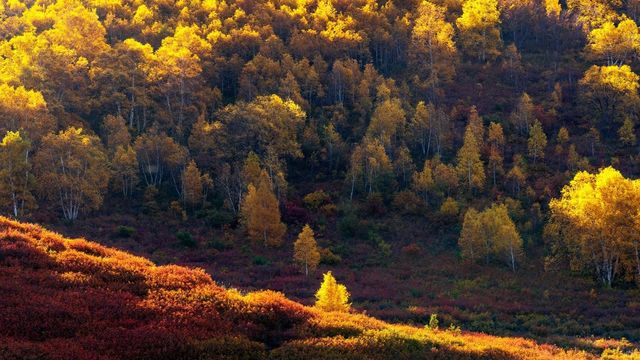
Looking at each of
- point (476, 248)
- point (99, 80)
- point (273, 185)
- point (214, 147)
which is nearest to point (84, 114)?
point (99, 80)

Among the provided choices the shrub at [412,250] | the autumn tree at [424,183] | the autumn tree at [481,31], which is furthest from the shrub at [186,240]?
the autumn tree at [481,31]

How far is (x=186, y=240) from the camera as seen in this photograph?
52625mm

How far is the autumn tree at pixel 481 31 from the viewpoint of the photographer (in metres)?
101

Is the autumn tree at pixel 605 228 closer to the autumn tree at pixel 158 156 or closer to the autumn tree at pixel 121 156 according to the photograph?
the autumn tree at pixel 158 156

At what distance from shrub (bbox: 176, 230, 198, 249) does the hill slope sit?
1371 inches

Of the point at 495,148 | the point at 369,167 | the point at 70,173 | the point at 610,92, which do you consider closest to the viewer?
the point at 70,173

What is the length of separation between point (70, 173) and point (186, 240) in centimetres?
1388

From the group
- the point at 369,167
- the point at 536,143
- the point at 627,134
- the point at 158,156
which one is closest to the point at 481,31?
the point at 627,134

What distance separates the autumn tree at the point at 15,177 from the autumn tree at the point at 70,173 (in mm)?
2307

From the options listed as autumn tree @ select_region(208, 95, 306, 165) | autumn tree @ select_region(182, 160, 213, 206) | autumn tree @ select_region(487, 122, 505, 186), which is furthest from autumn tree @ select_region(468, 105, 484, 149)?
autumn tree @ select_region(182, 160, 213, 206)

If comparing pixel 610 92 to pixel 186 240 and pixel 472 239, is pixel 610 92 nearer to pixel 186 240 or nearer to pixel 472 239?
pixel 472 239

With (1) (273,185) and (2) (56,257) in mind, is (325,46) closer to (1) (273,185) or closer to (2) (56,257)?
(1) (273,185)

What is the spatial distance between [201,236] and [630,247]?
36.7m

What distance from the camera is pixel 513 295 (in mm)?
41844
